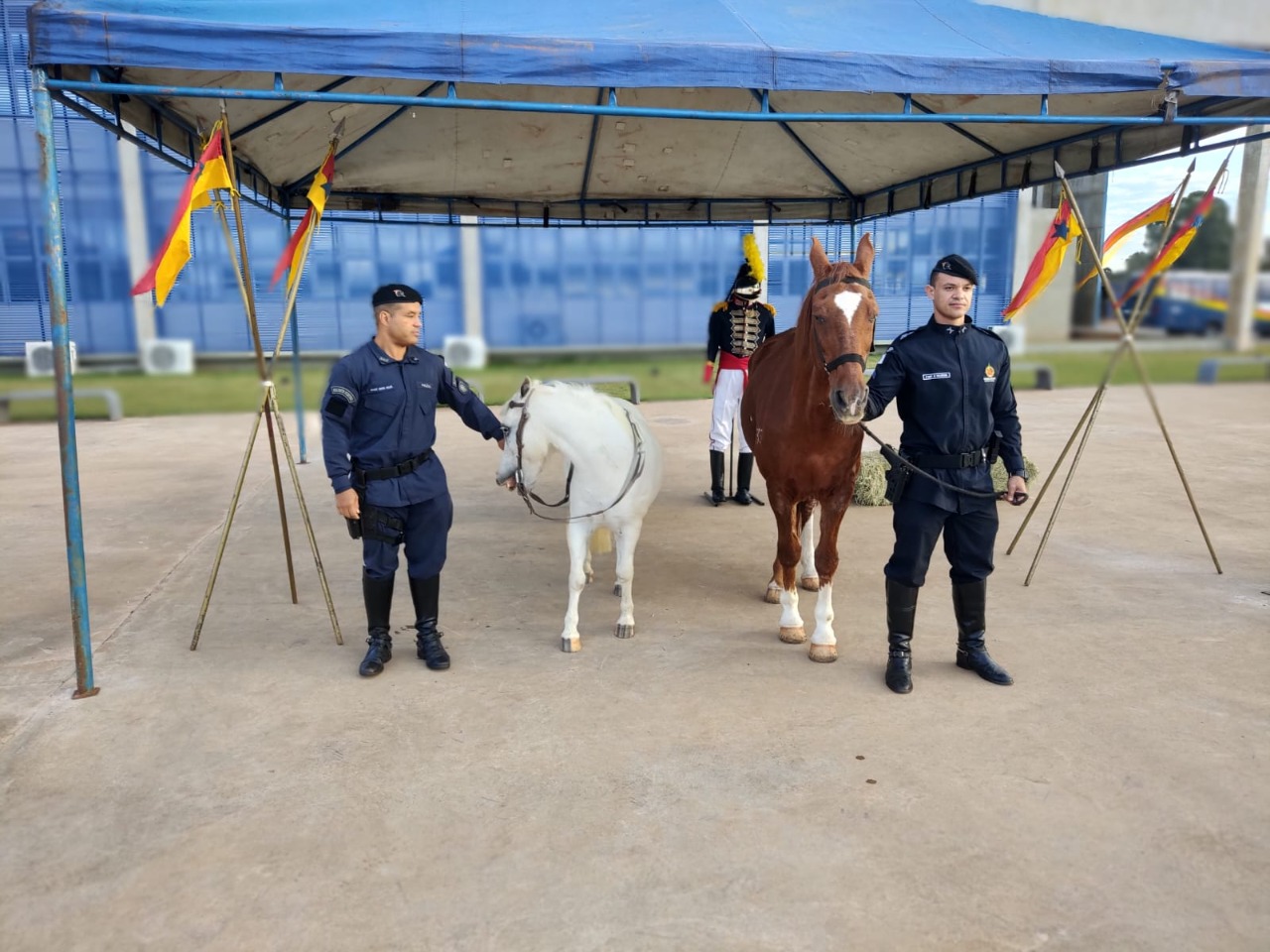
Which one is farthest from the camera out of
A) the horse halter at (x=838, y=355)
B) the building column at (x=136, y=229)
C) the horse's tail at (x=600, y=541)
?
the building column at (x=136, y=229)

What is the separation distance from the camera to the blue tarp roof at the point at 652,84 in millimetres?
3697

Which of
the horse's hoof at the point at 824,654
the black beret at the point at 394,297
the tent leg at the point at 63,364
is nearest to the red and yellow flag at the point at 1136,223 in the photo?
the horse's hoof at the point at 824,654

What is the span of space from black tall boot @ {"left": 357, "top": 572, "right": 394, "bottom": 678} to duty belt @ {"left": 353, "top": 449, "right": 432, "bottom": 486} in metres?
0.50

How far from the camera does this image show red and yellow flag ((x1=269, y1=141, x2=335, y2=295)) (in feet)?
15.5

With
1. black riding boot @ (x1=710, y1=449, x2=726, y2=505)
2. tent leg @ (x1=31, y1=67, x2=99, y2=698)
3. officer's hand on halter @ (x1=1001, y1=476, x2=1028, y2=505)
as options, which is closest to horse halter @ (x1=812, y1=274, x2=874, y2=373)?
officer's hand on halter @ (x1=1001, y1=476, x2=1028, y2=505)

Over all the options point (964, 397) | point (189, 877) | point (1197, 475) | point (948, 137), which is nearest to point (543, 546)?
point (964, 397)

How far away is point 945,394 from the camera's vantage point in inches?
156

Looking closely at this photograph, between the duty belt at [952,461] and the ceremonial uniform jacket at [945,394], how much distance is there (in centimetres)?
1

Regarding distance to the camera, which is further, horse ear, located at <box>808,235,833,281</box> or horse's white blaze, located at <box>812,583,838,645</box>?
horse's white blaze, located at <box>812,583,838,645</box>

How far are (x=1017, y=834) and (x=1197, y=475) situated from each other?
7.81 meters

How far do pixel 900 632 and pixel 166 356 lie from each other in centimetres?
1780

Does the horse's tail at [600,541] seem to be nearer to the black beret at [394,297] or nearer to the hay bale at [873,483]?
the black beret at [394,297]

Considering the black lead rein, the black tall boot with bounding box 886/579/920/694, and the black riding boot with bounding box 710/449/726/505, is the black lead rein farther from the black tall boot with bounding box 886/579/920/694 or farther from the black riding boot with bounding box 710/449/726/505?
the black riding boot with bounding box 710/449/726/505

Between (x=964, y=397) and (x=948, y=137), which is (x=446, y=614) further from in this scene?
(x=948, y=137)
